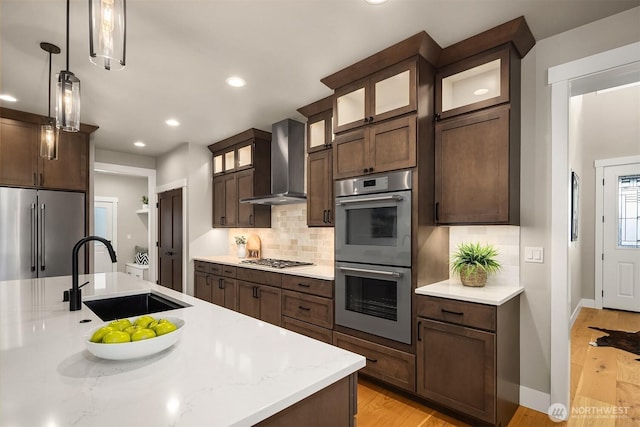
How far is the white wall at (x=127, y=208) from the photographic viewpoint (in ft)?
24.0

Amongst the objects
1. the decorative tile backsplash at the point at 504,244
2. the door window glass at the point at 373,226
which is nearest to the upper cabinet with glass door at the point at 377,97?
the door window glass at the point at 373,226

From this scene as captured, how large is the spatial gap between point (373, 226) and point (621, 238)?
4840 millimetres

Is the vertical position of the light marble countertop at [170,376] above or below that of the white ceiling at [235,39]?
below

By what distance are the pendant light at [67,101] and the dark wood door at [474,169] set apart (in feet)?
7.78

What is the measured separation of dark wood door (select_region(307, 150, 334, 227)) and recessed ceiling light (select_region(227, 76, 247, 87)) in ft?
3.19

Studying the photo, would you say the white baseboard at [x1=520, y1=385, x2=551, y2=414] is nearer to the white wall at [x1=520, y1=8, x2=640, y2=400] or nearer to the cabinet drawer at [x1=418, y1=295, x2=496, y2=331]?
the white wall at [x1=520, y1=8, x2=640, y2=400]

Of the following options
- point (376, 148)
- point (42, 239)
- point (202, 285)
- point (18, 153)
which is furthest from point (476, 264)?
point (18, 153)

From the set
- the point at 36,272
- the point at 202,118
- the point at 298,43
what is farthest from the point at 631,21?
the point at 36,272

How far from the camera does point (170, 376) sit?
91 cm

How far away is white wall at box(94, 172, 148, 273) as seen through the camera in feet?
24.0

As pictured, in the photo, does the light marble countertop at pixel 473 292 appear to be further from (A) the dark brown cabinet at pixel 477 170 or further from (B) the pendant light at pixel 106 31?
(B) the pendant light at pixel 106 31

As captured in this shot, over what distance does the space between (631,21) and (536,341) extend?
2.12 metres

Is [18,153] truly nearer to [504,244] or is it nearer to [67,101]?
[67,101]

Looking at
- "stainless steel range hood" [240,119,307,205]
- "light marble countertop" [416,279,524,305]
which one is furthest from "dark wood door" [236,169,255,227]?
"light marble countertop" [416,279,524,305]
